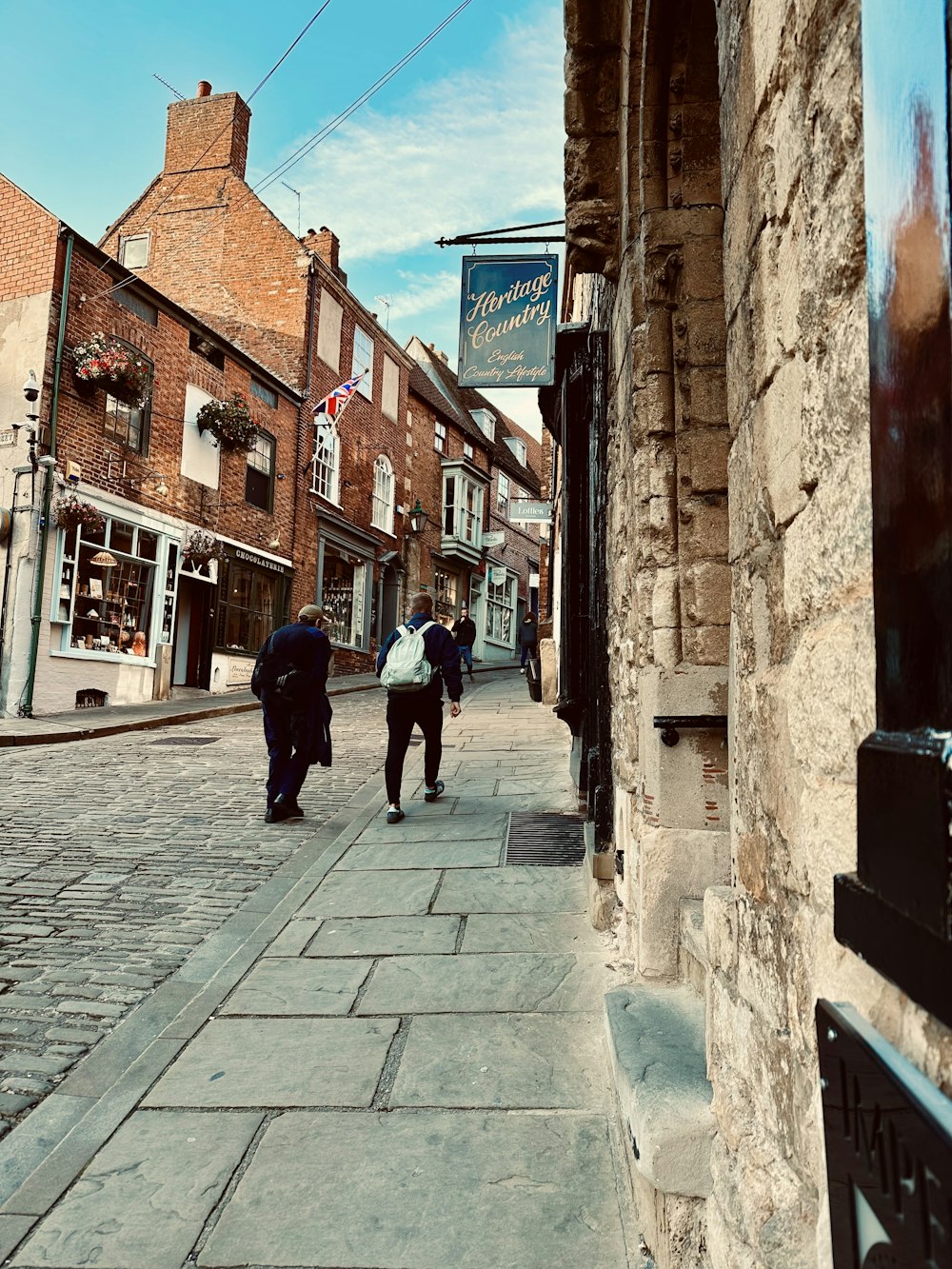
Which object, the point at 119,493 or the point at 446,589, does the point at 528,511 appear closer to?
the point at 119,493

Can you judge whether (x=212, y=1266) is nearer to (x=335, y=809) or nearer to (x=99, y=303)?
(x=335, y=809)

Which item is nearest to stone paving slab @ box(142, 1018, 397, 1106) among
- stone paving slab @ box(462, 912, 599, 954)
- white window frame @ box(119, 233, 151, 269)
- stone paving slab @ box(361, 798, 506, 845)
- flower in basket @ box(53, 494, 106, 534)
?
stone paving slab @ box(462, 912, 599, 954)

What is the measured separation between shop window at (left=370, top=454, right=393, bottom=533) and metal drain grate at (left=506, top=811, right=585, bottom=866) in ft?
60.3

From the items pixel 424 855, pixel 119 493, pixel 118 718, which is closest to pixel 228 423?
pixel 119 493

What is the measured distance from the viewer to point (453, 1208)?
2.30 m

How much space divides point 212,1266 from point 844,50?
263 cm

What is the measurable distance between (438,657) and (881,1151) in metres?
6.15

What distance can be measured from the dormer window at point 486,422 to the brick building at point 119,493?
17156 mm

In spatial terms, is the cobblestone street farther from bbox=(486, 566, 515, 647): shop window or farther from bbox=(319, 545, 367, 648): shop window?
bbox=(486, 566, 515, 647): shop window

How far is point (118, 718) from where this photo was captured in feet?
41.7

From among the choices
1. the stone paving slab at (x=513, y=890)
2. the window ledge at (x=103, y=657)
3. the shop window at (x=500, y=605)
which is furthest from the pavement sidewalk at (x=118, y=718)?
the shop window at (x=500, y=605)

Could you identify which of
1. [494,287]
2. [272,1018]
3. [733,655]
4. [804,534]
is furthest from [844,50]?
[494,287]

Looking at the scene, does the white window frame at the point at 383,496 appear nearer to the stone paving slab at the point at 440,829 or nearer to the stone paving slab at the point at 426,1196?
the stone paving slab at the point at 440,829

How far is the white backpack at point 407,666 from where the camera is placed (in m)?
6.66
